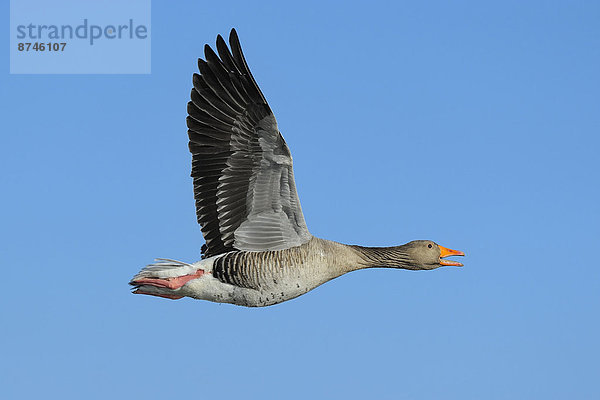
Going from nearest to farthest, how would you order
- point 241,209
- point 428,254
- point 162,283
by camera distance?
point 162,283
point 241,209
point 428,254

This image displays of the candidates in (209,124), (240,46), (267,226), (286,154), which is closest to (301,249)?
(267,226)

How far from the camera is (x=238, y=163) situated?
1371cm

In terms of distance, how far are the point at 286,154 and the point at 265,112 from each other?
0.75 meters

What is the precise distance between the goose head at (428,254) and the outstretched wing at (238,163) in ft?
6.89

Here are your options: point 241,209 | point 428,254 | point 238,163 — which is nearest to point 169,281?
point 241,209

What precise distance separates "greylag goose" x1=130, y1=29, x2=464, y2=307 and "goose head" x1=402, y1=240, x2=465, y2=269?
122 centimetres

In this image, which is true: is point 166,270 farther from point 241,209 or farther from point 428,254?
point 428,254

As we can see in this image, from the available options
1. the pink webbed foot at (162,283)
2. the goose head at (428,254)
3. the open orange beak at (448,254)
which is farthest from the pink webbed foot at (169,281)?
the open orange beak at (448,254)

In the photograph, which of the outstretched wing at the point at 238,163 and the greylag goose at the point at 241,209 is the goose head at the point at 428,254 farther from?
the outstretched wing at the point at 238,163

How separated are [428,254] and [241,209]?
11.4 ft

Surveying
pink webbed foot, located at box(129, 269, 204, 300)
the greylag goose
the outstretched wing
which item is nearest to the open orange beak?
the greylag goose

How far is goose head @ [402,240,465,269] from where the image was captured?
1478 cm

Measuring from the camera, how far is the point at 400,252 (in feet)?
48.3

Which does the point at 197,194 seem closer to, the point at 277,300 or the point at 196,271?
the point at 196,271
